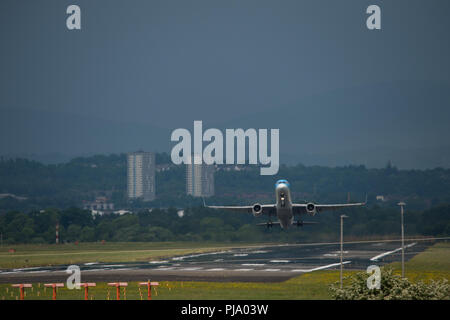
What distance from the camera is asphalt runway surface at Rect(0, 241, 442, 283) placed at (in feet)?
220

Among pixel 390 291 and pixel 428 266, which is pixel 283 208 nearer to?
pixel 428 266

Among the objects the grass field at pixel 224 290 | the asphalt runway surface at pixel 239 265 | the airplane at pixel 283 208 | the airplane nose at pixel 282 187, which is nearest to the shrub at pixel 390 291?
the grass field at pixel 224 290

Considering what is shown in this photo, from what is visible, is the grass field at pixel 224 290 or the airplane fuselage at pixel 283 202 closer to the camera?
the grass field at pixel 224 290

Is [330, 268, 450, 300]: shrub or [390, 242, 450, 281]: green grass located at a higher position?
[330, 268, 450, 300]: shrub

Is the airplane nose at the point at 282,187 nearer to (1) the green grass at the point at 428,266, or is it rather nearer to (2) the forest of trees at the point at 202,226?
(1) the green grass at the point at 428,266

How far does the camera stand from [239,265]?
80812 mm

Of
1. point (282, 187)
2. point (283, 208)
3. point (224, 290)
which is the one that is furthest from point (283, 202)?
point (224, 290)

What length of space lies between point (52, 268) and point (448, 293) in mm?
51274

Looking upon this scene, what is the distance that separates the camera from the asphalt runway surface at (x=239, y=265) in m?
67.1

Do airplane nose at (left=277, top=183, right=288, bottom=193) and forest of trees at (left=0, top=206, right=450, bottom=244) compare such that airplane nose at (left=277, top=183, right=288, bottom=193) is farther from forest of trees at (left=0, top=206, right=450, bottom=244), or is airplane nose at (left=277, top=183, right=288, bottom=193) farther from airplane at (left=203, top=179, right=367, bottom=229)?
forest of trees at (left=0, top=206, right=450, bottom=244)

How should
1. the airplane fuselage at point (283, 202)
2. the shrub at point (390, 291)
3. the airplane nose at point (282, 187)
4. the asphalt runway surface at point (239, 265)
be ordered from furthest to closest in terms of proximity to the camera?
the airplane fuselage at point (283, 202) < the airplane nose at point (282, 187) < the asphalt runway surface at point (239, 265) < the shrub at point (390, 291)

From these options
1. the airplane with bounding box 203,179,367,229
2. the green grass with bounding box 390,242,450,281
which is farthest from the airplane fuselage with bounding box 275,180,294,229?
the green grass with bounding box 390,242,450,281

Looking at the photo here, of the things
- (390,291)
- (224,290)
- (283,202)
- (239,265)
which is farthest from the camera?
(239,265)
